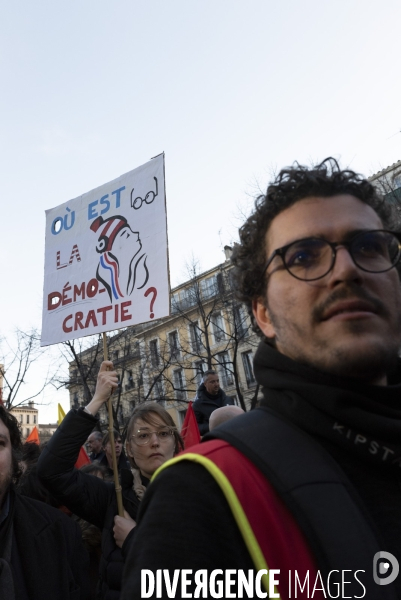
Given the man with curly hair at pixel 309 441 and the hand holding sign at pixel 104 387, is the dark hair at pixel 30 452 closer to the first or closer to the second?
the hand holding sign at pixel 104 387

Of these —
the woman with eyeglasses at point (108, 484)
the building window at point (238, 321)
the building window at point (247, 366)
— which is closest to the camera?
the woman with eyeglasses at point (108, 484)

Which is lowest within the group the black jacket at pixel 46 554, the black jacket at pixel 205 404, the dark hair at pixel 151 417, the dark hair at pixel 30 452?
the black jacket at pixel 46 554

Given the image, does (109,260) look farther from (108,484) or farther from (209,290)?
(209,290)

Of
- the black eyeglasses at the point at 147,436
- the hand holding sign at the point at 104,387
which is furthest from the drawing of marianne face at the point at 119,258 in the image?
the black eyeglasses at the point at 147,436

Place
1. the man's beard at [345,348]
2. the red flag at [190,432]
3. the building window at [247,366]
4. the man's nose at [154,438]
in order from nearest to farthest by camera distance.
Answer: the man's beard at [345,348]
the man's nose at [154,438]
the red flag at [190,432]
the building window at [247,366]

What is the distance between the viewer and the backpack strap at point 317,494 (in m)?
0.77

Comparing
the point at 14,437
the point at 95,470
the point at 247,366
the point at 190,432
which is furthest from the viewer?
the point at 247,366

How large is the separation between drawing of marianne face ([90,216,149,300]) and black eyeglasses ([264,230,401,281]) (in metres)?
2.57

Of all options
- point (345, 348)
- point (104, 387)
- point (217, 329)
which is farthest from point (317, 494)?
point (217, 329)

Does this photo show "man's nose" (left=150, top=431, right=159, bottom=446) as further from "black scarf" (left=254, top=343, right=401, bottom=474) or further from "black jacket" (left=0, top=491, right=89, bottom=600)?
"black scarf" (left=254, top=343, right=401, bottom=474)

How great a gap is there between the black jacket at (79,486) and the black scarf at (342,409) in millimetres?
2105

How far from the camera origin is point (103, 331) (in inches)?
147

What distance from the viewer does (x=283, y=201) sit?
153 cm

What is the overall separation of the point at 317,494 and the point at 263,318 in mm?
772
